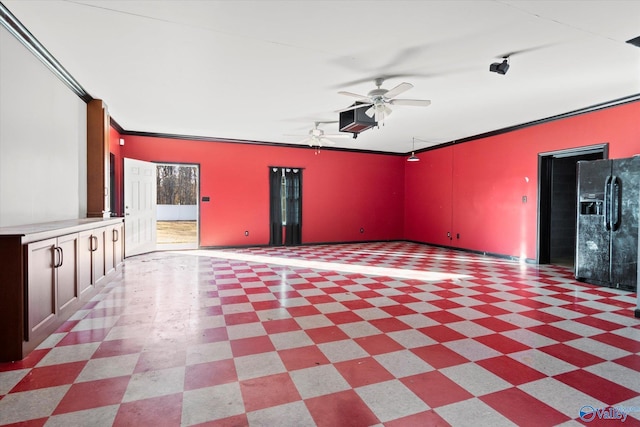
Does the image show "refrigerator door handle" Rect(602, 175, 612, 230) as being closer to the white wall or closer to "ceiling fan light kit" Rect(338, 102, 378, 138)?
"ceiling fan light kit" Rect(338, 102, 378, 138)

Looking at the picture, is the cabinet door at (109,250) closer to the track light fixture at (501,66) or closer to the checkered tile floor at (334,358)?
the checkered tile floor at (334,358)

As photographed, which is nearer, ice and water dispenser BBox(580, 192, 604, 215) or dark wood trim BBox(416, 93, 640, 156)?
ice and water dispenser BBox(580, 192, 604, 215)

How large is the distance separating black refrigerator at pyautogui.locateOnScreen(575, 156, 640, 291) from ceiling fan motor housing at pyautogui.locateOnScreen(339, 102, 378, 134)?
333cm

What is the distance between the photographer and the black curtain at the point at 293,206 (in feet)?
29.3

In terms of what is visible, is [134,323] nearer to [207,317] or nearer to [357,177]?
[207,317]

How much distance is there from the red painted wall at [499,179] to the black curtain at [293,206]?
11.7 ft

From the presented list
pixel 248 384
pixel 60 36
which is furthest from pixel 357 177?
pixel 248 384

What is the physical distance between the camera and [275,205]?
8766 mm

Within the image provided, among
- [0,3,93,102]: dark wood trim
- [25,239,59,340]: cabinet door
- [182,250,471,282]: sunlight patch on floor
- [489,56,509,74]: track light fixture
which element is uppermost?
[0,3,93,102]: dark wood trim

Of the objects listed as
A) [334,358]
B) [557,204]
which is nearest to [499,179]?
[557,204]

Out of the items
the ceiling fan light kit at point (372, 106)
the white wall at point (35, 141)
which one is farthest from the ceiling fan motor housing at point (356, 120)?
the white wall at point (35, 141)

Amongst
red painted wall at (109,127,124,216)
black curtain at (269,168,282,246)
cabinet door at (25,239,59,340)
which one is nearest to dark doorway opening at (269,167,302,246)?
black curtain at (269,168,282,246)

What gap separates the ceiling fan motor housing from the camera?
5.02 meters

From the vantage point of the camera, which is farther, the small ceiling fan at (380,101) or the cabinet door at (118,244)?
the cabinet door at (118,244)
